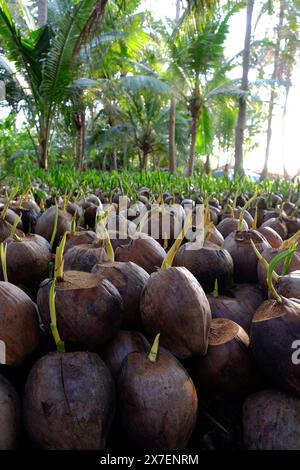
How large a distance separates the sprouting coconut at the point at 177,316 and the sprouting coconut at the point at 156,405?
0.07 meters

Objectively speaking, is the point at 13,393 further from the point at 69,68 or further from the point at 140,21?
the point at 140,21

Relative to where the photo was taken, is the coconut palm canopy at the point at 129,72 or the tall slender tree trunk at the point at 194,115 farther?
the tall slender tree trunk at the point at 194,115

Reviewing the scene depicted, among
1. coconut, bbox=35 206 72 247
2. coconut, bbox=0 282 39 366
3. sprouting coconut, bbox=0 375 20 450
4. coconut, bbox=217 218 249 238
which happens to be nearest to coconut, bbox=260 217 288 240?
coconut, bbox=217 218 249 238

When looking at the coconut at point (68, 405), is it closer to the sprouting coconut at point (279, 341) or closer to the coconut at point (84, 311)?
the coconut at point (84, 311)

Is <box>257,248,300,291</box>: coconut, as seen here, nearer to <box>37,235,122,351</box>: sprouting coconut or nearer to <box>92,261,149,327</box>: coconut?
<box>92,261,149,327</box>: coconut

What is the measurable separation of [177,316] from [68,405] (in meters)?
0.28

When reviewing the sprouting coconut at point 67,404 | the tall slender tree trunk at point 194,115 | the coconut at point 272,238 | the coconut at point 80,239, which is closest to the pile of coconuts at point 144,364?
the sprouting coconut at point 67,404

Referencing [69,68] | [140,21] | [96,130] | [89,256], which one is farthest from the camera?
[96,130]

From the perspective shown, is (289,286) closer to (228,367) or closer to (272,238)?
(228,367)

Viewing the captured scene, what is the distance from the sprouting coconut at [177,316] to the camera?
2.94 ft

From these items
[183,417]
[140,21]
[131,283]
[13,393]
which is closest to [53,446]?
[13,393]

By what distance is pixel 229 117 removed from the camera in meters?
18.8
